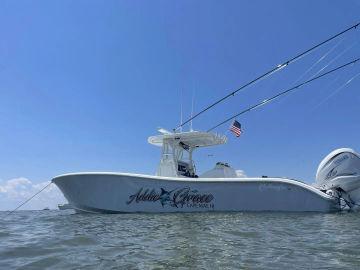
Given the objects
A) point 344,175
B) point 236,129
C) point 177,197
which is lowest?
point 177,197

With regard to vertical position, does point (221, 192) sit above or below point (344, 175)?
below

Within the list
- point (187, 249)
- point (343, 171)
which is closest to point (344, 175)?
point (343, 171)

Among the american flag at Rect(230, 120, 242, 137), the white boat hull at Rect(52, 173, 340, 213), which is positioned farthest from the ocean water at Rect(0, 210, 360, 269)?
the american flag at Rect(230, 120, 242, 137)

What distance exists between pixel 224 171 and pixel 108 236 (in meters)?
8.74

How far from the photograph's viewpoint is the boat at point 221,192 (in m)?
13.6

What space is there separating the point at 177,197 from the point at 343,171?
5.84m

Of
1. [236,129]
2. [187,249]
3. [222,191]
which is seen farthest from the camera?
[236,129]

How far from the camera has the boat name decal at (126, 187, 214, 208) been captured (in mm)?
13844

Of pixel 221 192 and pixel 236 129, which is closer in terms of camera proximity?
pixel 221 192

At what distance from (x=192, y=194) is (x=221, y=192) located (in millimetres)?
1003

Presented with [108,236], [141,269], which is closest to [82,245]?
[108,236]

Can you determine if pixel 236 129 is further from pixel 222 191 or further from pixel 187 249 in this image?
pixel 187 249

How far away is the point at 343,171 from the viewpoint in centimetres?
1393

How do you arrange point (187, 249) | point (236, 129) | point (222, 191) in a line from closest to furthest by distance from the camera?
point (187, 249) < point (222, 191) < point (236, 129)
